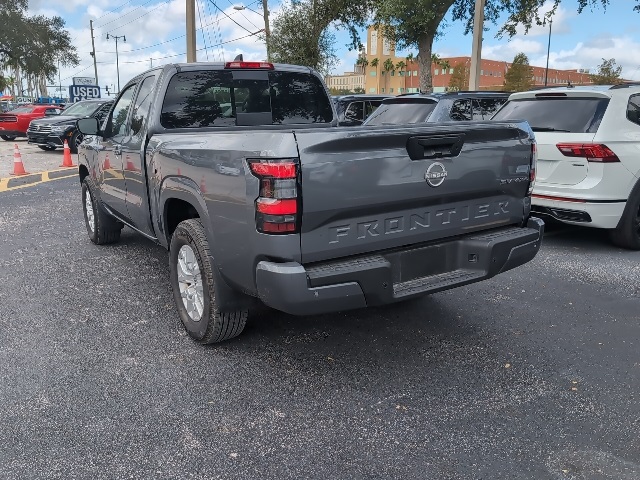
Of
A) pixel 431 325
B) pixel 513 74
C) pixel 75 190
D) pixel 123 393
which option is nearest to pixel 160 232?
pixel 123 393

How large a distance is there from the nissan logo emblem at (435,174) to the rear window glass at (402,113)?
4.75 m

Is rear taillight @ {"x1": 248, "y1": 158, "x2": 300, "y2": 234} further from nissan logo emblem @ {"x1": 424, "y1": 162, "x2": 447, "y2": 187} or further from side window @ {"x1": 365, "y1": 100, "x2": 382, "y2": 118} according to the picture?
side window @ {"x1": 365, "y1": 100, "x2": 382, "y2": 118}

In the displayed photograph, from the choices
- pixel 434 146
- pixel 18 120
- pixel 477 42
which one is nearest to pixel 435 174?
pixel 434 146

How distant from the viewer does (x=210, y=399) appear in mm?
3191

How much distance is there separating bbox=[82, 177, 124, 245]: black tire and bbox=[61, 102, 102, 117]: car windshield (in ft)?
43.2

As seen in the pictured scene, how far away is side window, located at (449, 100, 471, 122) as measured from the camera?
8.00 metres

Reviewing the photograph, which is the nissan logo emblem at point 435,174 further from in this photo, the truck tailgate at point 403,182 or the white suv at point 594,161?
the white suv at point 594,161

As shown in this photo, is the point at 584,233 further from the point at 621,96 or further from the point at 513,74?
the point at 513,74

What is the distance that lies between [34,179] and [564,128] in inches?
445

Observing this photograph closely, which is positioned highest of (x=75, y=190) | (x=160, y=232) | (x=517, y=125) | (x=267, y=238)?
(x=517, y=125)

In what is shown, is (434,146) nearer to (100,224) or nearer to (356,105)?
(100,224)

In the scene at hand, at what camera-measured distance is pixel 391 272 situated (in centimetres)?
315

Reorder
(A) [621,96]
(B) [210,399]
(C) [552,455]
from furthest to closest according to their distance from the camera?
1. (A) [621,96]
2. (B) [210,399]
3. (C) [552,455]

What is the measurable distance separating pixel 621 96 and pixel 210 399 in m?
5.49
